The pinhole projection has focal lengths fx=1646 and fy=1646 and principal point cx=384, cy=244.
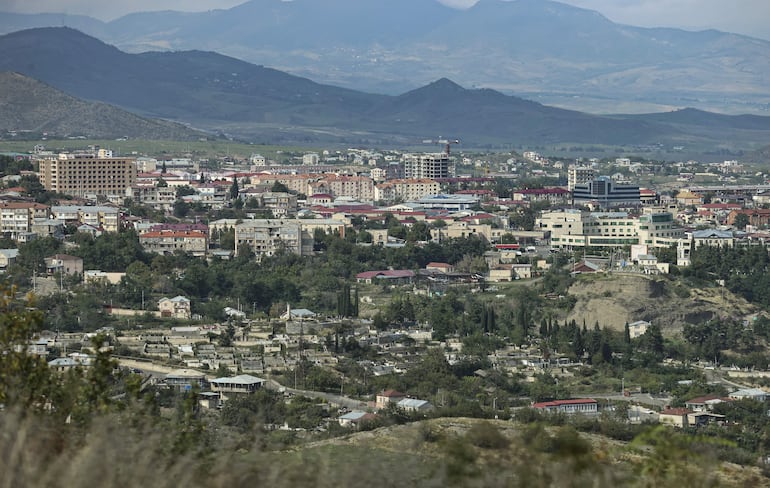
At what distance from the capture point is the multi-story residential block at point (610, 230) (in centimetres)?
3619

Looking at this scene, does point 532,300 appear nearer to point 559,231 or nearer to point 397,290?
point 397,290

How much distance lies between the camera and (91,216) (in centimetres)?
3675

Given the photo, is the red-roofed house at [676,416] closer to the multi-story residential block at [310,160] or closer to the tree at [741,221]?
the tree at [741,221]

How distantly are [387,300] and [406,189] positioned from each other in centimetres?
2361

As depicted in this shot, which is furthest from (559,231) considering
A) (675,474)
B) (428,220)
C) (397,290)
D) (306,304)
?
(675,474)

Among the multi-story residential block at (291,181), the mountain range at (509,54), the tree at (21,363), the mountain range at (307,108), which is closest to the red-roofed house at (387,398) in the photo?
the tree at (21,363)

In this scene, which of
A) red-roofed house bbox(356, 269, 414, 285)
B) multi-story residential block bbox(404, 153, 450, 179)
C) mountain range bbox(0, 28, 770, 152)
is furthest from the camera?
mountain range bbox(0, 28, 770, 152)

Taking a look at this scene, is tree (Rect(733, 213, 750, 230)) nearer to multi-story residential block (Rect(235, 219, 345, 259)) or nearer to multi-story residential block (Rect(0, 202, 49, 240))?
multi-story residential block (Rect(235, 219, 345, 259))

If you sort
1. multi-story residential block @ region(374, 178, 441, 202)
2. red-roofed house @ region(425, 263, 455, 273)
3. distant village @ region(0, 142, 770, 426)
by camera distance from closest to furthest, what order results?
distant village @ region(0, 142, 770, 426) < red-roofed house @ region(425, 263, 455, 273) < multi-story residential block @ region(374, 178, 441, 202)

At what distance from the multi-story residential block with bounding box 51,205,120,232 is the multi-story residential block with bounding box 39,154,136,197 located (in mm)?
6042

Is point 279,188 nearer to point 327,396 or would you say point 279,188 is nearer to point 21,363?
point 327,396

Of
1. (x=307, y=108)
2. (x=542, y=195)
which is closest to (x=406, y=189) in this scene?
(x=542, y=195)

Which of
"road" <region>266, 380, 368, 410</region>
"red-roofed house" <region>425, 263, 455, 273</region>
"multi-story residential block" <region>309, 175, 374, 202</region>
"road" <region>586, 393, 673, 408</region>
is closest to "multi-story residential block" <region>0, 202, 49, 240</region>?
"red-roofed house" <region>425, 263, 455, 273</region>

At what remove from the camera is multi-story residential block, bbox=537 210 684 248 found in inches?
1425
